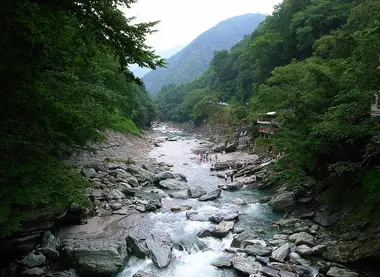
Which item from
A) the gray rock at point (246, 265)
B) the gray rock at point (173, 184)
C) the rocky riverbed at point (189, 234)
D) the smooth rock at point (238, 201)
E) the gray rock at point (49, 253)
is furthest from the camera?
the gray rock at point (173, 184)

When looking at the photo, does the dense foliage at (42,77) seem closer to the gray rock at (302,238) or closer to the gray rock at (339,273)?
the gray rock at (339,273)

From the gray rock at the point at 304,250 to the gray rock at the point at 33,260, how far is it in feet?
33.0

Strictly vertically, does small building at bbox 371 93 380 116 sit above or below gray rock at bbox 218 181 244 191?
above

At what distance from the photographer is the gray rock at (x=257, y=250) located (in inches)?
476

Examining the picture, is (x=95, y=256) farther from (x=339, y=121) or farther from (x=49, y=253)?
(x=339, y=121)

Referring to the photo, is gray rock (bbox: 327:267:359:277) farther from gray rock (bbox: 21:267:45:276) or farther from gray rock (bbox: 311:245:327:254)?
gray rock (bbox: 21:267:45:276)

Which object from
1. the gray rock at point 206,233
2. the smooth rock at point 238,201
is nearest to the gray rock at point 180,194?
the smooth rock at point 238,201

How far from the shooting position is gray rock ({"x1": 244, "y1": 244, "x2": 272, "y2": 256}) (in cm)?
1208

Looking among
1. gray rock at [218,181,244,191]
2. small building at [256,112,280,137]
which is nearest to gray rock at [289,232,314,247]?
gray rock at [218,181,244,191]

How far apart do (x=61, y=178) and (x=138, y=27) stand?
198 inches

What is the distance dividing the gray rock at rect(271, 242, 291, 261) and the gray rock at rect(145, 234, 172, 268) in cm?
429

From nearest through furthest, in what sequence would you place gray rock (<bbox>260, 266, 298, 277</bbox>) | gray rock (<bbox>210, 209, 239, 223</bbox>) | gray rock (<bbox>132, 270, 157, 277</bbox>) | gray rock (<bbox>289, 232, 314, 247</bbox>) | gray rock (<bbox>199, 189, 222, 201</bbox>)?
gray rock (<bbox>260, 266, 298, 277</bbox>) → gray rock (<bbox>132, 270, 157, 277</bbox>) → gray rock (<bbox>289, 232, 314, 247</bbox>) → gray rock (<bbox>210, 209, 239, 223</bbox>) → gray rock (<bbox>199, 189, 222, 201</bbox>)

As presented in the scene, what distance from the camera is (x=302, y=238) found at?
13.1 m

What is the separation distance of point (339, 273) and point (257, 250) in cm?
315
